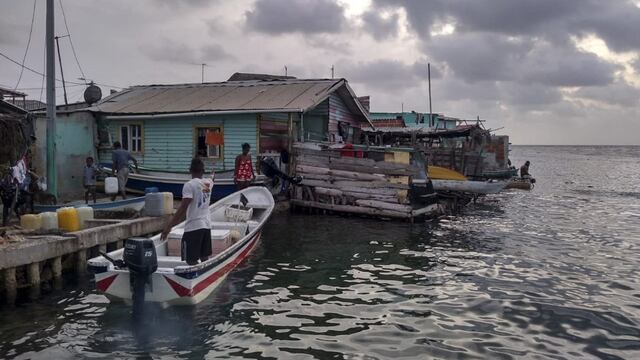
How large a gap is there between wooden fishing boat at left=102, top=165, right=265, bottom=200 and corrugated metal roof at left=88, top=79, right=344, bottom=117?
2362 mm

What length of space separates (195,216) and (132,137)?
13.5 metres

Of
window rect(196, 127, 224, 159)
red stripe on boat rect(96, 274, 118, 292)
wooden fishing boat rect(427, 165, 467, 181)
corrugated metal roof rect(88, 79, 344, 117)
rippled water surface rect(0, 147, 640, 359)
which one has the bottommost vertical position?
rippled water surface rect(0, 147, 640, 359)

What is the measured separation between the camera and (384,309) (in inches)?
323

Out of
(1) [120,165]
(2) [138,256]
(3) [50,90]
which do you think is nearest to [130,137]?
(1) [120,165]

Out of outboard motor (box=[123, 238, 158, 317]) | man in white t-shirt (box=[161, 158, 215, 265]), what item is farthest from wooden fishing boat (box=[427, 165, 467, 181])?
outboard motor (box=[123, 238, 158, 317])

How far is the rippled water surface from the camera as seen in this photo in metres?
6.68

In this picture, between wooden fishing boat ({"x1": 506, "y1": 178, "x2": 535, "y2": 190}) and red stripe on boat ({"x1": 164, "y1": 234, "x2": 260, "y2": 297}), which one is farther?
wooden fishing boat ({"x1": 506, "y1": 178, "x2": 535, "y2": 190})

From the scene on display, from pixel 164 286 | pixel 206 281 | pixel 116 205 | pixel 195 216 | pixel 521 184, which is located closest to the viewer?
pixel 164 286

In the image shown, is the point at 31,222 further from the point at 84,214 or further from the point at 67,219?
the point at 84,214

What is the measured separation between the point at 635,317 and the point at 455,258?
14.0 ft

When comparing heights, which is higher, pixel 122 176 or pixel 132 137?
pixel 132 137

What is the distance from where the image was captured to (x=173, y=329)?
717 centimetres

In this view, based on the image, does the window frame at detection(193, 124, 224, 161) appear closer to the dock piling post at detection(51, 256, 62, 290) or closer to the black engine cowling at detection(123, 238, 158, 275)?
the dock piling post at detection(51, 256, 62, 290)

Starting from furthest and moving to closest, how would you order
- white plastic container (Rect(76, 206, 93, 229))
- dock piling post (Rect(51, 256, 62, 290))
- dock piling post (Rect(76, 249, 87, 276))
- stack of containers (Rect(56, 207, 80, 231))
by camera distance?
white plastic container (Rect(76, 206, 93, 229)) → stack of containers (Rect(56, 207, 80, 231)) → dock piling post (Rect(76, 249, 87, 276)) → dock piling post (Rect(51, 256, 62, 290))
